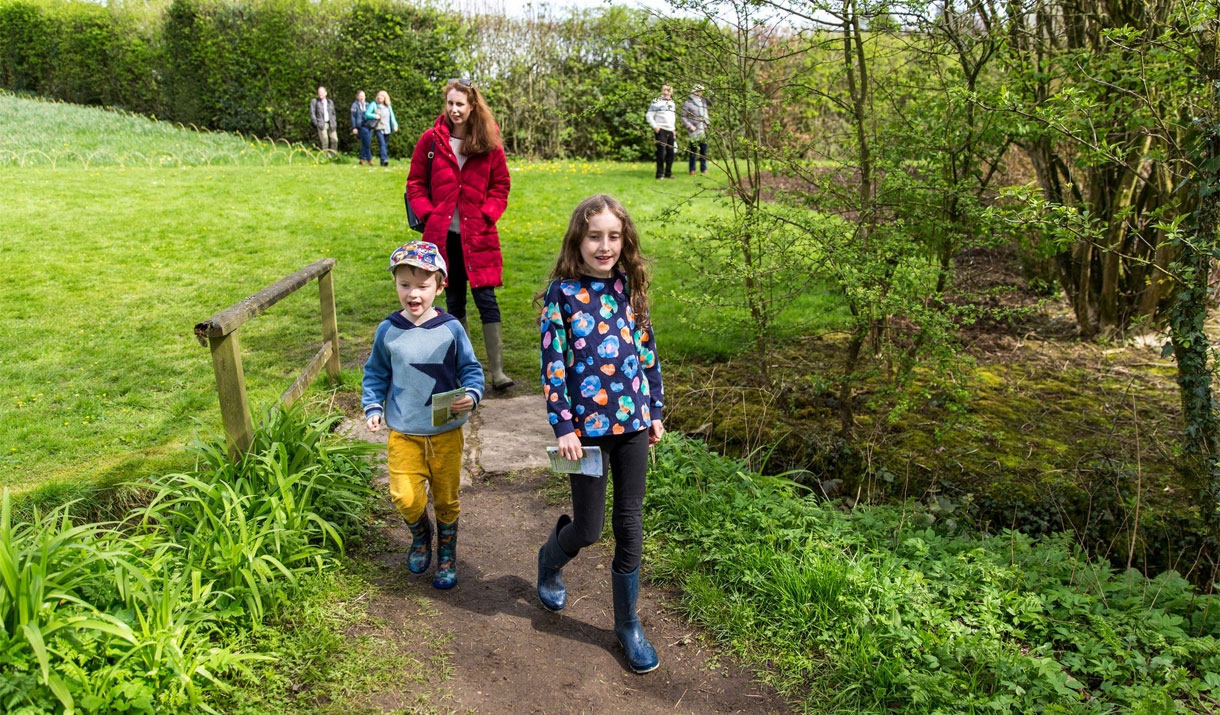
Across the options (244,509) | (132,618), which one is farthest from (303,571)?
(132,618)

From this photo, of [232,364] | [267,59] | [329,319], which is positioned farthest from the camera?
[267,59]

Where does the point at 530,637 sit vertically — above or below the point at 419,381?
below

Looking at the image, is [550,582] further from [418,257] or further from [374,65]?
[374,65]

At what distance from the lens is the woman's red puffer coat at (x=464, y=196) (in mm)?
4914

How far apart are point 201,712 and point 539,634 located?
48.1 inches

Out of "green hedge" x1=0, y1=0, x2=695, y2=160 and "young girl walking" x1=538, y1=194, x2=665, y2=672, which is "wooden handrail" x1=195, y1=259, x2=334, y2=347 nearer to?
"young girl walking" x1=538, y1=194, x2=665, y2=672

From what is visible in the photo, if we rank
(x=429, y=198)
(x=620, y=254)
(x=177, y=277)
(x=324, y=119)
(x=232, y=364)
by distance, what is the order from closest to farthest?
(x=620, y=254) → (x=232, y=364) → (x=429, y=198) → (x=177, y=277) → (x=324, y=119)

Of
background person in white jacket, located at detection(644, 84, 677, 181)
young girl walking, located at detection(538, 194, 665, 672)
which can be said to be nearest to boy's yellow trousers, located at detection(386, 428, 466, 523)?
young girl walking, located at detection(538, 194, 665, 672)

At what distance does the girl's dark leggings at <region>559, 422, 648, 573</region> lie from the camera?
9.53ft

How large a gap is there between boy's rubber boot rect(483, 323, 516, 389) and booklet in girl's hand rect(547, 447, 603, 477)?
2.62 m

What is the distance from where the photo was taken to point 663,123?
11.4 meters

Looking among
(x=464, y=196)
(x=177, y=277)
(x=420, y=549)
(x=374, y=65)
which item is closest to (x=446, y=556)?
(x=420, y=549)

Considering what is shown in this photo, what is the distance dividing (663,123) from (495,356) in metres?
7.04

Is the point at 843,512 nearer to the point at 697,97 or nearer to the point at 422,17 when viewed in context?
the point at 697,97
